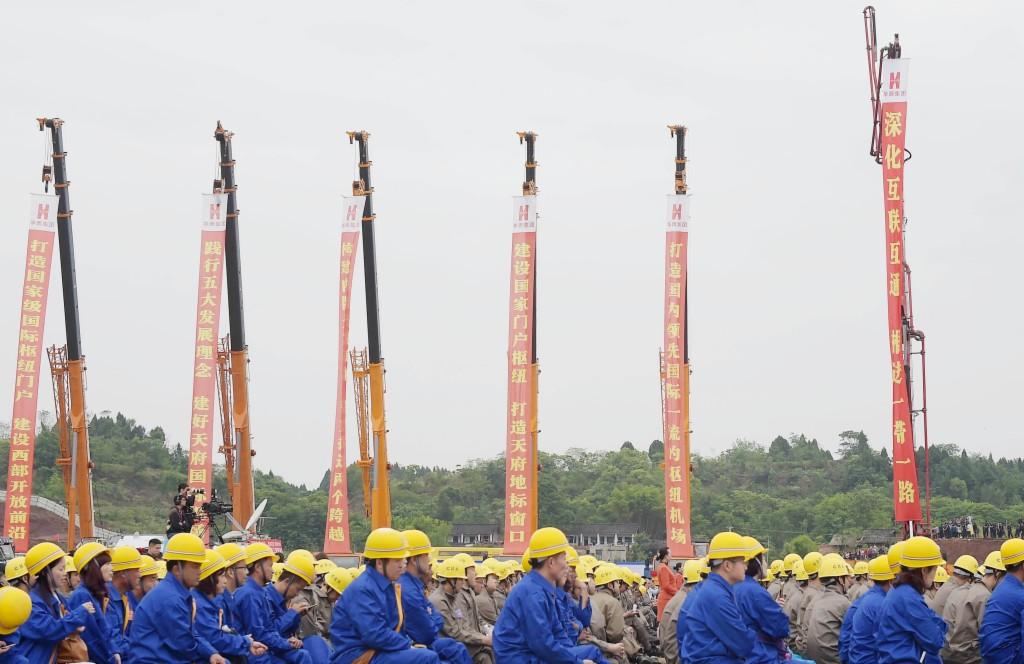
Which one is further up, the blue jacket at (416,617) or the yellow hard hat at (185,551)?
the yellow hard hat at (185,551)

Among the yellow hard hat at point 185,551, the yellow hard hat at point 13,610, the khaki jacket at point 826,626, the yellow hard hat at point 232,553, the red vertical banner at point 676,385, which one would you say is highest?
the red vertical banner at point 676,385

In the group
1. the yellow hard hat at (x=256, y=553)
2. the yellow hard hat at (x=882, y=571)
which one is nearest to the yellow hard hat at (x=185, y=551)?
the yellow hard hat at (x=256, y=553)

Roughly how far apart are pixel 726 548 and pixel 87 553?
191 inches

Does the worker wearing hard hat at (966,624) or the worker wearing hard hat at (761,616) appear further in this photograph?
the worker wearing hard hat at (966,624)

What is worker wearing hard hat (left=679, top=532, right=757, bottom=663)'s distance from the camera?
1027 cm

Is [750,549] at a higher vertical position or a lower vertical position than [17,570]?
higher

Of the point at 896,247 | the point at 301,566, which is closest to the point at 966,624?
the point at 301,566

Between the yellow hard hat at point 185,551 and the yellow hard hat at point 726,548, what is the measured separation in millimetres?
3679

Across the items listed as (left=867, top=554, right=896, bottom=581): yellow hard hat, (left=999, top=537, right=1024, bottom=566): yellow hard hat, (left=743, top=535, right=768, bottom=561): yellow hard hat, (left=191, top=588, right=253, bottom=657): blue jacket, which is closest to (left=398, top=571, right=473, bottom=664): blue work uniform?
(left=191, top=588, right=253, bottom=657): blue jacket

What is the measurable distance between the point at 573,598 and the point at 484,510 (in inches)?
2656

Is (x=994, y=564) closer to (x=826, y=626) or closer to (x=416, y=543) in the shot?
(x=826, y=626)

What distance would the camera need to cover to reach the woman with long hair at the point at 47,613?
10.1 m

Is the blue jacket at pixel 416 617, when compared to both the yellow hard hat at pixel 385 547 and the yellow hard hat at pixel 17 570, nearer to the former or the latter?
the yellow hard hat at pixel 385 547

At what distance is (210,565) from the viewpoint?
1106 centimetres
